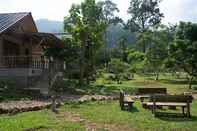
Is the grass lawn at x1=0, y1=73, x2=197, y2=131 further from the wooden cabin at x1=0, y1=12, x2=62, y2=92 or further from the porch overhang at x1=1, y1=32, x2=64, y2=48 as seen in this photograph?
the porch overhang at x1=1, y1=32, x2=64, y2=48

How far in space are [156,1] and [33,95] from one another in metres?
62.7

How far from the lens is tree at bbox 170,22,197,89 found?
37375 millimetres

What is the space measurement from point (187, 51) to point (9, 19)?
55.9ft

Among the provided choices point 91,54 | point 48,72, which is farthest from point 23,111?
point 91,54

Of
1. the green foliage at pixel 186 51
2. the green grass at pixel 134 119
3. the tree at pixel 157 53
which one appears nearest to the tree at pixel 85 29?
the green foliage at pixel 186 51

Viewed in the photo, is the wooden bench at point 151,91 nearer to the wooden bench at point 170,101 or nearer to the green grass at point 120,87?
the green grass at point 120,87

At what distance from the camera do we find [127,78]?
159 ft

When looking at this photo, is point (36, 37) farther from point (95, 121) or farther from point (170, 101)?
point (95, 121)

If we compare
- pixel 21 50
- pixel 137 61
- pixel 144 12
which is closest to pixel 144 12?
pixel 144 12

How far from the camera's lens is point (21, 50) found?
1362 inches

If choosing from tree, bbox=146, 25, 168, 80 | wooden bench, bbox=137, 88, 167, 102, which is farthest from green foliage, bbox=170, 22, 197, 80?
wooden bench, bbox=137, 88, 167, 102

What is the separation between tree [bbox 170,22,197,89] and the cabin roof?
15.1 meters

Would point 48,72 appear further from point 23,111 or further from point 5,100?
point 23,111

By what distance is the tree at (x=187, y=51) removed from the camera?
3738cm
